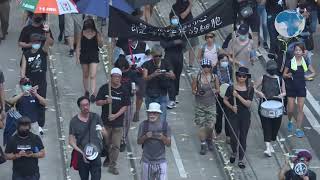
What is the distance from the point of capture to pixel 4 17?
2416cm

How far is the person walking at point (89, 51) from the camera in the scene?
809 inches

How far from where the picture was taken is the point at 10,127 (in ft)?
60.5

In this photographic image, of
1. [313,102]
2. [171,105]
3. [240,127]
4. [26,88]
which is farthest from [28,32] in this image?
[313,102]

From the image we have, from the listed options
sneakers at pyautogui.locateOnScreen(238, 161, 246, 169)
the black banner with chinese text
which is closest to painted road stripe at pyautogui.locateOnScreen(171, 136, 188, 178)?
sneakers at pyautogui.locateOnScreen(238, 161, 246, 169)

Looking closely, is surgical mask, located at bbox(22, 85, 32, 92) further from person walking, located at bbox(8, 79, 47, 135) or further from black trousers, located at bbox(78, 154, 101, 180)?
black trousers, located at bbox(78, 154, 101, 180)

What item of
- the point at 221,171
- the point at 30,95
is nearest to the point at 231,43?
the point at 221,171

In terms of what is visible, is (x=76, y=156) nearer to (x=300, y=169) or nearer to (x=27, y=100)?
(x=27, y=100)

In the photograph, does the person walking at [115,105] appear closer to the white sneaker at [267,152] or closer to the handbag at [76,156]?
the handbag at [76,156]

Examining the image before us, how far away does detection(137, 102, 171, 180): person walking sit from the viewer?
57.2 feet

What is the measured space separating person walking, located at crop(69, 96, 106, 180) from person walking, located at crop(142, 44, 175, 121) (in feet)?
7.97

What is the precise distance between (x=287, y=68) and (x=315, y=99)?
2088mm

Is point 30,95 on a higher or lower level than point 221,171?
higher

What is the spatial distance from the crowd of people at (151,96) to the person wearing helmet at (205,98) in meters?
0.02

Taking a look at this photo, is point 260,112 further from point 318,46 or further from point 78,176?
point 318,46
